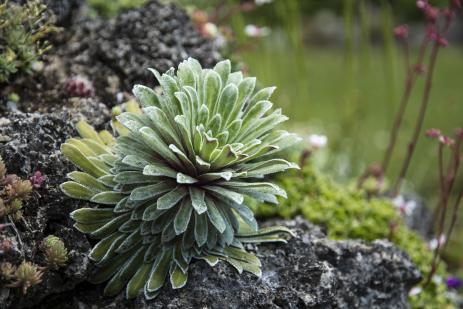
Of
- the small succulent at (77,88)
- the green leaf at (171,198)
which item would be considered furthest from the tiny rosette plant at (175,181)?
the small succulent at (77,88)

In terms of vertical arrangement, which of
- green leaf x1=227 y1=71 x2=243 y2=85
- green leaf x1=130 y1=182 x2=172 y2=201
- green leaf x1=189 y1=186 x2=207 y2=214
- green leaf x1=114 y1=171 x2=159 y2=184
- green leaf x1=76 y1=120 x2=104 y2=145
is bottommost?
green leaf x1=189 y1=186 x2=207 y2=214

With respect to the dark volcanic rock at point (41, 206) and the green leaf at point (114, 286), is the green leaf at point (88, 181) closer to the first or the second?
the dark volcanic rock at point (41, 206)

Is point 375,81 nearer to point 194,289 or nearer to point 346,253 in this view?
point 346,253

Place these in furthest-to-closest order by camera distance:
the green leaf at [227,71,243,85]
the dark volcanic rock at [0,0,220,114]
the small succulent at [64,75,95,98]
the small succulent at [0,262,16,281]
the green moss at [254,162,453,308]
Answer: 1. the green moss at [254,162,453,308]
2. the dark volcanic rock at [0,0,220,114]
3. the small succulent at [64,75,95,98]
4. the green leaf at [227,71,243,85]
5. the small succulent at [0,262,16,281]

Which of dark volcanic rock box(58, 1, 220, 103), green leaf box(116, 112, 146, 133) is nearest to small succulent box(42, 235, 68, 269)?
green leaf box(116, 112, 146, 133)

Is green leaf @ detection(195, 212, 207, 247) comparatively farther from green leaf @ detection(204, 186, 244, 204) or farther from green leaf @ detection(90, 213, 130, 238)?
green leaf @ detection(90, 213, 130, 238)
